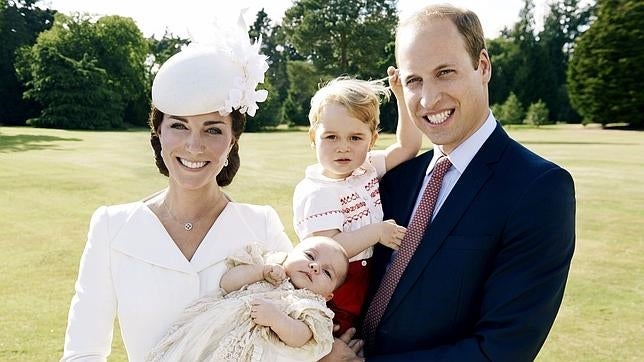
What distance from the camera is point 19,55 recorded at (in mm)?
60188

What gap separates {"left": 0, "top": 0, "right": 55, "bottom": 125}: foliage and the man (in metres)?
62.1

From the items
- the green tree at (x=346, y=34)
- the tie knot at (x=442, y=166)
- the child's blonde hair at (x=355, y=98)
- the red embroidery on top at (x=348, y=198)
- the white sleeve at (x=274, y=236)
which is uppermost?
the green tree at (x=346, y=34)

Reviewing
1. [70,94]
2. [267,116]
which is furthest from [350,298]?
[70,94]

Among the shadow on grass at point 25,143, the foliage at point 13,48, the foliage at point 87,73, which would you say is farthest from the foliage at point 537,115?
the foliage at point 13,48

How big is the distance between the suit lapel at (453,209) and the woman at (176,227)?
711mm

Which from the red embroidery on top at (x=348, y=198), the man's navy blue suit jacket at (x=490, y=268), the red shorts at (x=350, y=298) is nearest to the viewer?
the man's navy blue suit jacket at (x=490, y=268)

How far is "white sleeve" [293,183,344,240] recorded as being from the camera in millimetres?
3364

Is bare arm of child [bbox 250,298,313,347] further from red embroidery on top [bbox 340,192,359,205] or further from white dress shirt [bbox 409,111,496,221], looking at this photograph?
red embroidery on top [bbox 340,192,359,205]

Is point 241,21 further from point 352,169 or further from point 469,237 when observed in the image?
point 469,237

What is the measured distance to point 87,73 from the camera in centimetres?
5869

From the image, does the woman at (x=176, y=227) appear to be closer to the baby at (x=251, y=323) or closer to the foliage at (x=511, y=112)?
the baby at (x=251, y=323)

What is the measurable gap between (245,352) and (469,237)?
0.98m

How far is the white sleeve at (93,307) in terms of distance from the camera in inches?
Answer: 110

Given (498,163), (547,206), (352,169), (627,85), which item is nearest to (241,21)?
(352,169)
